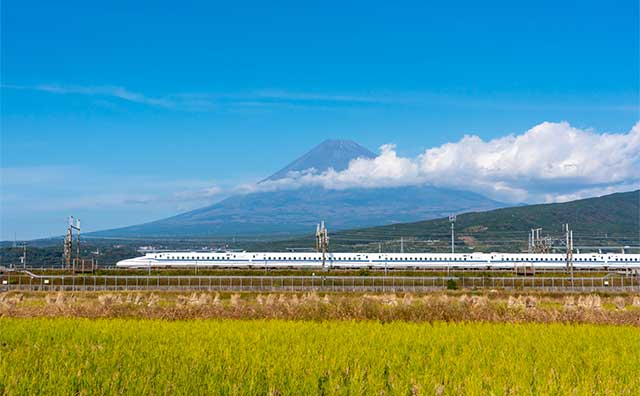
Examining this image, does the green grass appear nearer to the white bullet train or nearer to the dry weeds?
the dry weeds

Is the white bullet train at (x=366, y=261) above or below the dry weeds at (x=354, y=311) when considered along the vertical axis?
below

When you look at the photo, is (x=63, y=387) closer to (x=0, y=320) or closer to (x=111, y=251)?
(x=0, y=320)

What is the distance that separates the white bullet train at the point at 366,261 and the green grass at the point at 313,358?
184ft

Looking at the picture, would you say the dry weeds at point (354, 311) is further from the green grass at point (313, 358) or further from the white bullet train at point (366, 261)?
the white bullet train at point (366, 261)

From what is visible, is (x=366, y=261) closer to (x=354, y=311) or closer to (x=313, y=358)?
(x=354, y=311)

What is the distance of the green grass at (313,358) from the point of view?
10.2m

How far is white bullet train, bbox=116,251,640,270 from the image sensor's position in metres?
75.6

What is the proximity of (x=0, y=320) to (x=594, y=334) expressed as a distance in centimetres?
1635

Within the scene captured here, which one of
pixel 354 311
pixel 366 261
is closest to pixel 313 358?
pixel 354 311

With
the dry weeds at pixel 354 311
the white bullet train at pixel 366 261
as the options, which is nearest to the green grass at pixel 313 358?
the dry weeds at pixel 354 311

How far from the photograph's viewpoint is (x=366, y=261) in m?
77.9

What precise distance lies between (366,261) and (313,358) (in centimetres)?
6556

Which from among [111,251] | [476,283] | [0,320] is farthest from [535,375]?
[111,251]

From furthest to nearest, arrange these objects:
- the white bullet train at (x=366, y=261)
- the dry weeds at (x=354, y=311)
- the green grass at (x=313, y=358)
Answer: the white bullet train at (x=366, y=261) → the dry weeds at (x=354, y=311) → the green grass at (x=313, y=358)
